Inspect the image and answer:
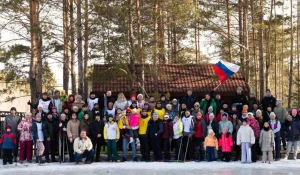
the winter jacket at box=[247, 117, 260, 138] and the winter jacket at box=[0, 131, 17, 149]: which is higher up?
the winter jacket at box=[247, 117, 260, 138]

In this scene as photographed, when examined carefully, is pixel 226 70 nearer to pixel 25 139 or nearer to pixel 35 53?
pixel 25 139

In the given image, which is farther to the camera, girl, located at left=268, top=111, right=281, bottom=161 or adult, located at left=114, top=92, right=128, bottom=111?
adult, located at left=114, top=92, right=128, bottom=111

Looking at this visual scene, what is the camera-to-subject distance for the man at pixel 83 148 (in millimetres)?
15211

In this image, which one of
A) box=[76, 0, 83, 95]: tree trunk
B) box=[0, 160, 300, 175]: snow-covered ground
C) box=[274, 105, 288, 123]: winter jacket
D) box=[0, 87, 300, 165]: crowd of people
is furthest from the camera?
box=[76, 0, 83, 95]: tree trunk

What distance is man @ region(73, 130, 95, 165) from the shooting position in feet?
49.9

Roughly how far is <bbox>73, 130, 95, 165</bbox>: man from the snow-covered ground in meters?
0.34

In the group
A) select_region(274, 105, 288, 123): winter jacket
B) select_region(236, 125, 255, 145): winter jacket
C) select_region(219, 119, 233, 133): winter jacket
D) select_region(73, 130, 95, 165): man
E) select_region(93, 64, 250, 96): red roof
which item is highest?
select_region(93, 64, 250, 96): red roof

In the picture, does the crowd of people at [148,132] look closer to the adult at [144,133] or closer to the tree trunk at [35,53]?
the adult at [144,133]

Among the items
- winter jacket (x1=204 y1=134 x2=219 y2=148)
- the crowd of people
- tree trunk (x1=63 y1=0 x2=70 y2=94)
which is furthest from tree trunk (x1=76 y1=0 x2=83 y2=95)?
winter jacket (x1=204 y1=134 x2=219 y2=148)

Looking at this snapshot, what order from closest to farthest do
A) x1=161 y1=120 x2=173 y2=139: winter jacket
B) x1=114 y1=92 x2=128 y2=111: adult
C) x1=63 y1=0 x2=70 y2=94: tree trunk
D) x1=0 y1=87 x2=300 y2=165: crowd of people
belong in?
x1=0 y1=87 x2=300 y2=165: crowd of people, x1=161 y1=120 x2=173 y2=139: winter jacket, x1=114 y1=92 x2=128 y2=111: adult, x1=63 y1=0 x2=70 y2=94: tree trunk

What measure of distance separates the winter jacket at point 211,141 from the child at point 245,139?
0.73 m

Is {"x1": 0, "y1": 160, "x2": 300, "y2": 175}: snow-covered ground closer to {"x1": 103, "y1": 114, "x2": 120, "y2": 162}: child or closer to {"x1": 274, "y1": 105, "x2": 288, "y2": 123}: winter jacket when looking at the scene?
{"x1": 103, "y1": 114, "x2": 120, "y2": 162}: child

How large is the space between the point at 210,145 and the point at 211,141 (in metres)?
0.14

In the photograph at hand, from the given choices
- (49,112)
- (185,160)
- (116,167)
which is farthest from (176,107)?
(49,112)
